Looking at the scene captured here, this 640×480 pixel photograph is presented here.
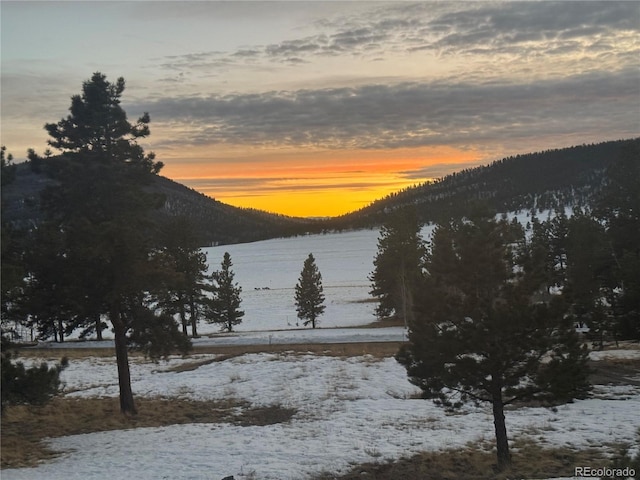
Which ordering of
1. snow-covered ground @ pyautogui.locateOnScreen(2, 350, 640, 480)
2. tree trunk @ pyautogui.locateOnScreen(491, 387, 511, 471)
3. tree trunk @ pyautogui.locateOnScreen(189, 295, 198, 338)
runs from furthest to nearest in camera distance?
1. tree trunk @ pyautogui.locateOnScreen(189, 295, 198, 338)
2. snow-covered ground @ pyautogui.locateOnScreen(2, 350, 640, 480)
3. tree trunk @ pyautogui.locateOnScreen(491, 387, 511, 471)

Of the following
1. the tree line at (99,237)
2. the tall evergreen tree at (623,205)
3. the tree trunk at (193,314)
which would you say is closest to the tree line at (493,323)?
the tree line at (99,237)

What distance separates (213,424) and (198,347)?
17.0m

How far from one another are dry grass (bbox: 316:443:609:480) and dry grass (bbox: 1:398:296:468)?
6.00 metres

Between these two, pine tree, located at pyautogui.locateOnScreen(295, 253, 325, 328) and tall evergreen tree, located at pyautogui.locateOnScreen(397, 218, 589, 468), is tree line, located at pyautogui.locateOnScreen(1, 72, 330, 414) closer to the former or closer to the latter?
tall evergreen tree, located at pyautogui.locateOnScreen(397, 218, 589, 468)

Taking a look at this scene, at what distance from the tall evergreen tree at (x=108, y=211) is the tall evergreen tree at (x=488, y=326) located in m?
9.79

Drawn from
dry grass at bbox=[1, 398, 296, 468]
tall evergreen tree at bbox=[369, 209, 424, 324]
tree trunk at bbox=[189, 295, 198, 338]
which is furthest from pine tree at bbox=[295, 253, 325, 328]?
dry grass at bbox=[1, 398, 296, 468]

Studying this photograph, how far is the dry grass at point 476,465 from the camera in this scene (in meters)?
12.4

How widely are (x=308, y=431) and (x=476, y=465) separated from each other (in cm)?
556

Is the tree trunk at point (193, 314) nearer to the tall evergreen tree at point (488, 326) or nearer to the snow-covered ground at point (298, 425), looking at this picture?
the snow-covered ground at point (298, 425)

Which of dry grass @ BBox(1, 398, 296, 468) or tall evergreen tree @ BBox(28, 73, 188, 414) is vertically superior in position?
tall evergreen tree @ BBox(28, 73, 188, 414)

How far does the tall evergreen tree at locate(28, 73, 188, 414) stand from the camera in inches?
660

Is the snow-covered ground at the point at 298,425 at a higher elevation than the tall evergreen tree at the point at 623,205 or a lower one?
lower

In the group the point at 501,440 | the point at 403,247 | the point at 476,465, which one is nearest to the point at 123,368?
the point at 476,465

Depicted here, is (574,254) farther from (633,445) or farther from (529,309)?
(529,309)
